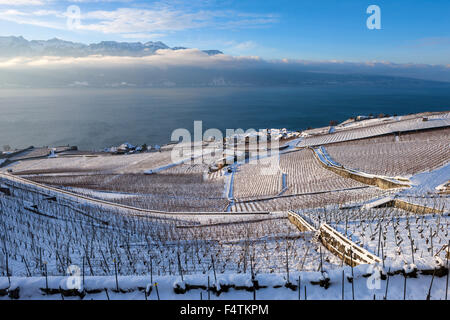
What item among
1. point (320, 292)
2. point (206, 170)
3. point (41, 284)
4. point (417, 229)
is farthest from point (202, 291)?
point (206, 170)

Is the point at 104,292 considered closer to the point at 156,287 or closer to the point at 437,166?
the point at 156,287

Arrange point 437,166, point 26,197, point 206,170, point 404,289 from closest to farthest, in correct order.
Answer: point 404,289, point 26,197, point 437,166, point 206,170

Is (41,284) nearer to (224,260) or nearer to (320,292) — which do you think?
(224,260)
